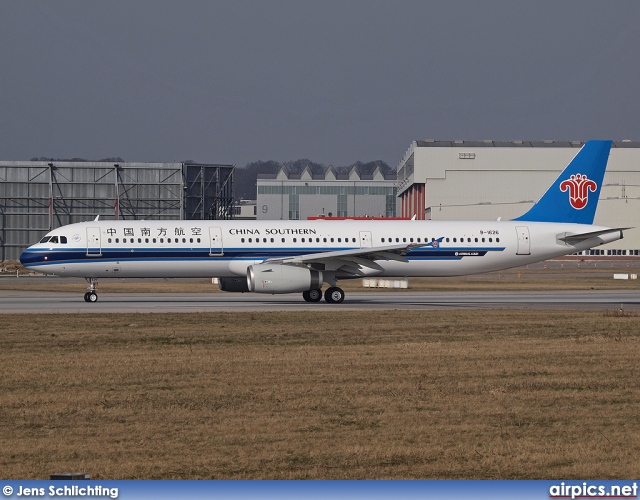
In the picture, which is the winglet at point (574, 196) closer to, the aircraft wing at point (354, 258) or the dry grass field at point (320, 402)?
the aircraft wing at point (354, 258)

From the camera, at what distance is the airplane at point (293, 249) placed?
37.6m

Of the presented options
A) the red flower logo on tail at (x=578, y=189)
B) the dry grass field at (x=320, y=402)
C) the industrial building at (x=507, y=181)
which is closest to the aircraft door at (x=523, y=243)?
the red flower logo on tail at (x=578, y=189)

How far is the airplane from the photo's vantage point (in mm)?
37562

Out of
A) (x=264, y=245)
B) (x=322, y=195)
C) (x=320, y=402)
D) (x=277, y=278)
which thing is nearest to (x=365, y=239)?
(x=264, y=245)

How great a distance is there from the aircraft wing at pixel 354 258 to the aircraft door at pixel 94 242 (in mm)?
7019

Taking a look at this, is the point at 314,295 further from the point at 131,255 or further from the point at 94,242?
the point at 94,242

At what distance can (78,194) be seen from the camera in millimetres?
93125

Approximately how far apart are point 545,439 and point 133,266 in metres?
28.6

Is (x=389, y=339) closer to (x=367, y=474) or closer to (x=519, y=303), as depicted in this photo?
(x=367, y=474)

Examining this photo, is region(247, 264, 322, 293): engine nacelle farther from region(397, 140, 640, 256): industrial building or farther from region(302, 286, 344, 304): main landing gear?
region(397, 140, 640, 256): industrial building

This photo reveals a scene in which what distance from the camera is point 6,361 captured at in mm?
18406

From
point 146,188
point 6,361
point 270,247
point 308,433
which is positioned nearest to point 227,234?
point 270,247

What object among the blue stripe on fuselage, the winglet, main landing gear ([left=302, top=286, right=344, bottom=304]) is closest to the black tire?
main landing gear ([left=302, top=286, right=344, bottom=304])

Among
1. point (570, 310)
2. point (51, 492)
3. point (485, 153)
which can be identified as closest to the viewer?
point (51, 492)
